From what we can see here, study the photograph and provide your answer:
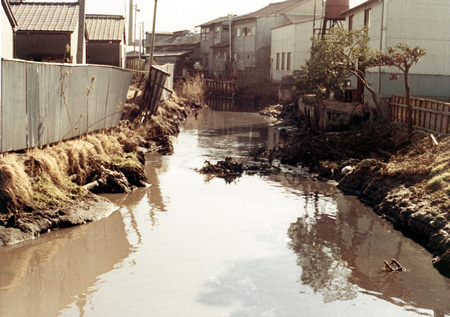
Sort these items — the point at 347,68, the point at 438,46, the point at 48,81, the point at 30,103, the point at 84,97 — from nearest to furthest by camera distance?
the point at 30,103, the point at 48,81, the point at 84,97, the point at 347,68, the point at 438,46

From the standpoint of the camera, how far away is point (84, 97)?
15.7 m

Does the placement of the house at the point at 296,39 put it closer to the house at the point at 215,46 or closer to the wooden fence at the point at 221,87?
the wooden fence at the point at 221,87

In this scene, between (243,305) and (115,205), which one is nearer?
(243,305)

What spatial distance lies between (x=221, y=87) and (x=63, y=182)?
151 ft

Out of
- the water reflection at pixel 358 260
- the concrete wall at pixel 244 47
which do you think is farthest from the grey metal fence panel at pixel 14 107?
the concrete wall at pixel 244 47

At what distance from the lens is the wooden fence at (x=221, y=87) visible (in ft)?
183

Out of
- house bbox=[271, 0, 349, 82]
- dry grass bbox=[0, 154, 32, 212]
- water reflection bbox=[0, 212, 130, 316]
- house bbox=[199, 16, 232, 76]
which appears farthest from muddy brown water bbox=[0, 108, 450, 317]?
house bbox=[199, 16, 232, 76]

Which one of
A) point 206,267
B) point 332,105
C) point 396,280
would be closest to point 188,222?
point 206,267

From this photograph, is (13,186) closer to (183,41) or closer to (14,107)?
(14,107)

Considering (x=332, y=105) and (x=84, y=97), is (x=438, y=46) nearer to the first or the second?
(x=332, y=105)

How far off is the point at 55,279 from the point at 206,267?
8.30ft

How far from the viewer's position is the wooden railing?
17.7 metres

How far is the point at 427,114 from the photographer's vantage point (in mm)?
19125

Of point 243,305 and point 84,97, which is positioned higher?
point 84,97
